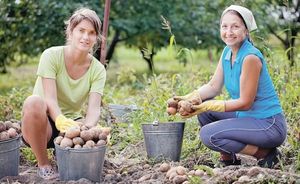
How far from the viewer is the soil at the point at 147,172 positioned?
327 centimetres

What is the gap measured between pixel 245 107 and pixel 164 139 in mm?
628

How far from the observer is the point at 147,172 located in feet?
12.7

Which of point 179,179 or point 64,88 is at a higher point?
point 64,88

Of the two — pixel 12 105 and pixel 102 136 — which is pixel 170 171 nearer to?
pixel 102 136

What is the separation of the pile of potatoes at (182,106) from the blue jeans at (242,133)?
150mm

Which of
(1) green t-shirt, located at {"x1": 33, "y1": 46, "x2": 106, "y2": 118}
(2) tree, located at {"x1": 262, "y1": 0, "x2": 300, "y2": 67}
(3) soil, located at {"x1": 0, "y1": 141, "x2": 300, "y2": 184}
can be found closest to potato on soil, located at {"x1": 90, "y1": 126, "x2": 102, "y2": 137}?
(3) soil, located at {"x1": 0, "y1": 141, "x2": 300, "y2": 184}

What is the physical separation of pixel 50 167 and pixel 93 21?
37.4 inches

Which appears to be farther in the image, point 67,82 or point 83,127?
point 67,82

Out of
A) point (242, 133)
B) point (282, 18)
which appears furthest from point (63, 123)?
point (282, 18)

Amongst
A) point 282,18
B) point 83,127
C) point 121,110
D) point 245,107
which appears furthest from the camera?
point 282,18

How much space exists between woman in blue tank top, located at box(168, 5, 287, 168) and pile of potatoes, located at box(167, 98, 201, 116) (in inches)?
0.7

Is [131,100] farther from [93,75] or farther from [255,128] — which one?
[255,128]

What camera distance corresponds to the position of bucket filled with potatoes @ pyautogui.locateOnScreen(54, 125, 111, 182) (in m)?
3.52

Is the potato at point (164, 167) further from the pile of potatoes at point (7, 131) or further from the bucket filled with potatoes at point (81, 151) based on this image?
the pile of potatoes at point (7, 131)
